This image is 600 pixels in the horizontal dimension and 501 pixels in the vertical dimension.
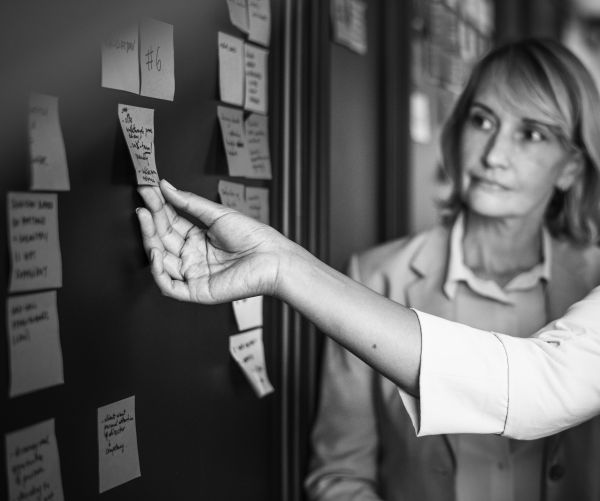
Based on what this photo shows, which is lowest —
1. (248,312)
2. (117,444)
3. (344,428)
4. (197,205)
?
(344,428)

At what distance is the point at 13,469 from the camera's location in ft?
2.99

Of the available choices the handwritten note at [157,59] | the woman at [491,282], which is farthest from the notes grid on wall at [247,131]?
the woman at [491,282]

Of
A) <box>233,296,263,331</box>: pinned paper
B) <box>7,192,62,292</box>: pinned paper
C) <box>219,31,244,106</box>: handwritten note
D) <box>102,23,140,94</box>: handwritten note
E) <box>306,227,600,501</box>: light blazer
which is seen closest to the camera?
<box>7,192,62,292</box>: pinned paper

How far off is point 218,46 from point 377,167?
2.67 feet

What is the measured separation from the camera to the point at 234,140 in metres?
1.32

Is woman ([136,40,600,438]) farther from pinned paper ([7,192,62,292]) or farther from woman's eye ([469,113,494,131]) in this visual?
woman's eye ([469,113,494,131])

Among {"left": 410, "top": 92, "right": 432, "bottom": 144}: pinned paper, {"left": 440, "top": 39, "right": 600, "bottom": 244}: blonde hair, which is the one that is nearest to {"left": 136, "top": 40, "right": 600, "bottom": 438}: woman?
{"left": 440, "top": 39, "right": 600, "bottom": 244}: blonde hair

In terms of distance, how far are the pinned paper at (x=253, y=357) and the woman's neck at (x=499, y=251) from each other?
599mm

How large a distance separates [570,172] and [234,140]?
3.02ft

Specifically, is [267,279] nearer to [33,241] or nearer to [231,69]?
[33,241]

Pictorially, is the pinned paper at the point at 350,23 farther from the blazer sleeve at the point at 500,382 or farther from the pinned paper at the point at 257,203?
the blazer sleeve at the point at 500,382

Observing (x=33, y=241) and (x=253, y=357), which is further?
(x=253, y=357)

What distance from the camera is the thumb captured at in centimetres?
106

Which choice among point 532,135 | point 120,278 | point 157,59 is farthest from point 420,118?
point 120,278
